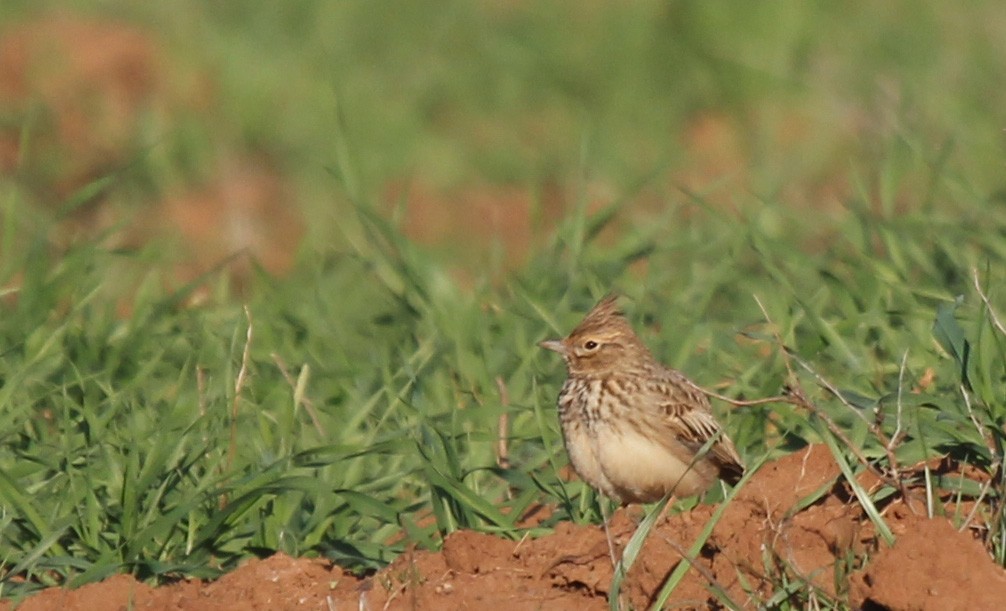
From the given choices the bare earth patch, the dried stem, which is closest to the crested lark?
the bare earth patch

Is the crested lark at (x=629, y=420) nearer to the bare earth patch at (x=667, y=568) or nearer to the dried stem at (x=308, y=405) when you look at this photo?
the bare earth patch at (x=667, y=568)

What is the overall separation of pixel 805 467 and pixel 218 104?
7.41m

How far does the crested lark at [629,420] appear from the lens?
543cm

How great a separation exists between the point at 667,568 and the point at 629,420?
97 cm

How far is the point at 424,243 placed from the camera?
1018 cm

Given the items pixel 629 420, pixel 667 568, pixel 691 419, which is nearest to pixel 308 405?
pixel 629 420

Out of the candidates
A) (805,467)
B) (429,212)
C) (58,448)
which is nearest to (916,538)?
(805,467)

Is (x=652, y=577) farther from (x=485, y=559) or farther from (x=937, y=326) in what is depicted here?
(x=937, y=326)

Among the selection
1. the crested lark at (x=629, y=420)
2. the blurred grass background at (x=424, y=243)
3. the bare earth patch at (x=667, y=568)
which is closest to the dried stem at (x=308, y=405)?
the blurred grass background at (x=424, y=243)

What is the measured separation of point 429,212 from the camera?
10953 millimetres

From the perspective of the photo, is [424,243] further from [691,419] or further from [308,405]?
[691,419]

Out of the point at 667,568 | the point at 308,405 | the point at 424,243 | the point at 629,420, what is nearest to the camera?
the point at 667,568

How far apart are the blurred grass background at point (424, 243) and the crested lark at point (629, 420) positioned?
0.16 metres

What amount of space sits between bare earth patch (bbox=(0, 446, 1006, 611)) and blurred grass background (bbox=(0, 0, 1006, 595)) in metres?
0.21
